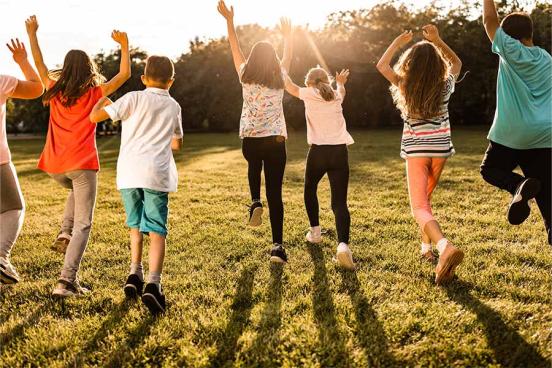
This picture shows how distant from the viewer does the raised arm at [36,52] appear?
4719mm

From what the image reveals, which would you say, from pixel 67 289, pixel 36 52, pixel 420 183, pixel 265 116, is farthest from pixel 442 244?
pixel 36 52

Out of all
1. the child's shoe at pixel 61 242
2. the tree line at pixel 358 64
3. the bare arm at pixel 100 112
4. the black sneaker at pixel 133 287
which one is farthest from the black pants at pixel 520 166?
the tree line at pixel 358 64

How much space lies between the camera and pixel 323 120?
5488 millimetres

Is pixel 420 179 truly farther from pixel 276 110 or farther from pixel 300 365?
pixel 300 365

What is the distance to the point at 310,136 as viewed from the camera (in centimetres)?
556

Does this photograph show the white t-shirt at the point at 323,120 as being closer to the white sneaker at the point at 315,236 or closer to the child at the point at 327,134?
the child at the point at 327,134

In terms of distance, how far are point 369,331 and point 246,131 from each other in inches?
100

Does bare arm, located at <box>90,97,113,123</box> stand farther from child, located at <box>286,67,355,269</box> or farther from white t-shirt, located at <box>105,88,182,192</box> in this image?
child, located at <box>286,67,355,269</box>

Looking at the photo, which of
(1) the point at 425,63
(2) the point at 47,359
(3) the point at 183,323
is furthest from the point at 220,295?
(1) the point at 425,63

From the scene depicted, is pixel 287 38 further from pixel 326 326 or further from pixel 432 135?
pixel 326 326

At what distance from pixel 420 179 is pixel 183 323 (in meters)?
2.48

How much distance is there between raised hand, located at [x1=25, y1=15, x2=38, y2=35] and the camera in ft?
15.8

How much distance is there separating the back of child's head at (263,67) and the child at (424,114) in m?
1.10

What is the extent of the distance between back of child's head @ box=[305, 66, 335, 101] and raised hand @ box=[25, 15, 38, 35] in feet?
9.05
